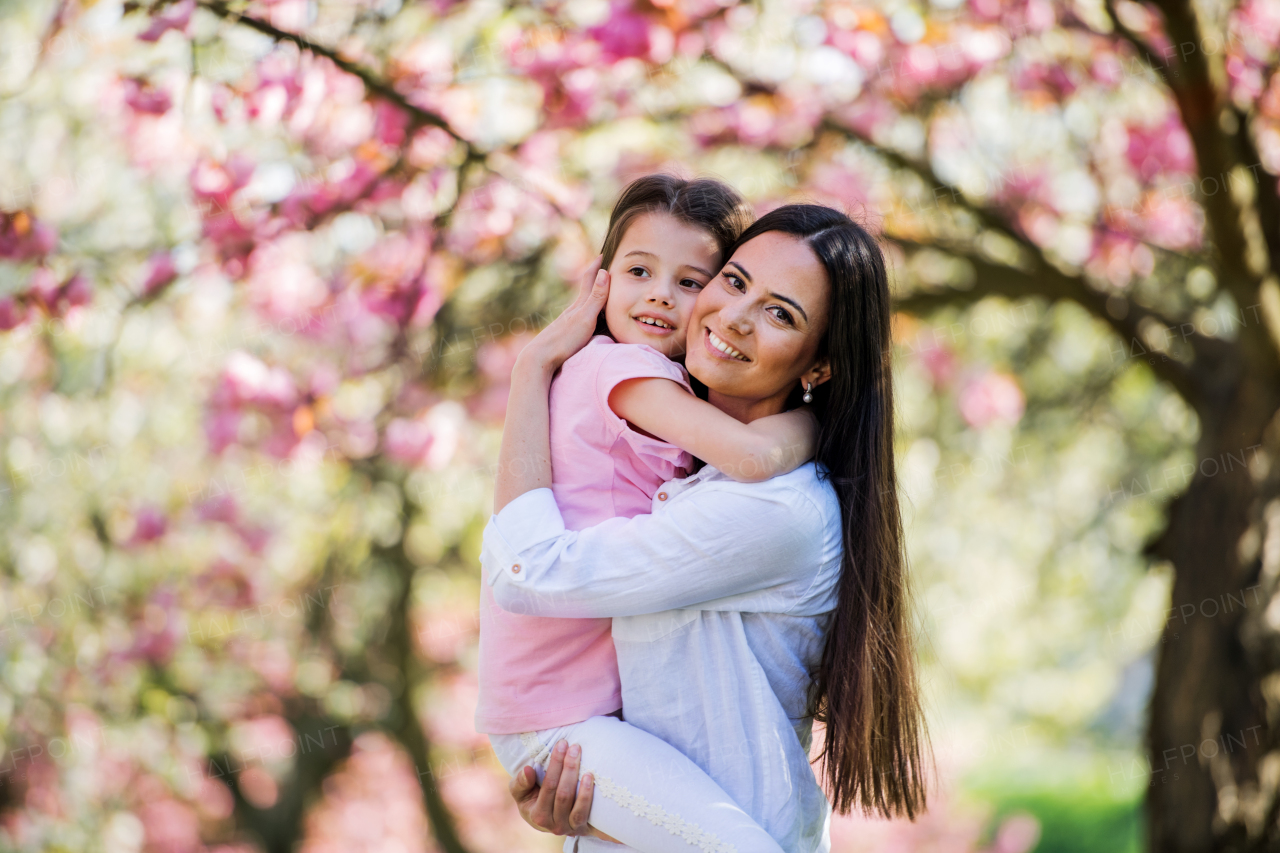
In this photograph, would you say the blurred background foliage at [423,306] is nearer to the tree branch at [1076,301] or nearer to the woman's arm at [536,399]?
the tree branch at [1076,301]

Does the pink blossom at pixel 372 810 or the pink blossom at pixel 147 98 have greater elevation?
the pink blossom at pixel 147 98

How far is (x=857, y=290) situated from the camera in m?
1.61

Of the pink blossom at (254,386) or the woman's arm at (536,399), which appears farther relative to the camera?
the pink blossom at (254,386)

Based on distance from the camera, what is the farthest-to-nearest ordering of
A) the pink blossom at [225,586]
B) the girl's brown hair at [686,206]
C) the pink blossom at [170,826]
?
the pink blossom at [170,826], the pink blossom at [225,586], the girl's brown hair at [686,206]

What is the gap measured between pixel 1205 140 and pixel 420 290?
2.22m

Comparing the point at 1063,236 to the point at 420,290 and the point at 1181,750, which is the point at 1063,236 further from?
the point at 420,290

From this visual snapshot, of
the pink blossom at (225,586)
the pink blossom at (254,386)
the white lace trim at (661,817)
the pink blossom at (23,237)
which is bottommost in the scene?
the pink blossom at (225,586)

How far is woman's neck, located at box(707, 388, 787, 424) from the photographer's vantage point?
1677 mm

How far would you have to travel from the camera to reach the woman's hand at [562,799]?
59.0 inches

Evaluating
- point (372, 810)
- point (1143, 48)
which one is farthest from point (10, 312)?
point (372, 810)

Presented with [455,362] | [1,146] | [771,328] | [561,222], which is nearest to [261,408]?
[455,362]

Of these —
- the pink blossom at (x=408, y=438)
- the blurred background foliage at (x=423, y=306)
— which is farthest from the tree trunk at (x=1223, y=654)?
the pink blossom at (x=408, y=438)

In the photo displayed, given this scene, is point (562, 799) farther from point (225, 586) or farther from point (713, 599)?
point (225, 586)

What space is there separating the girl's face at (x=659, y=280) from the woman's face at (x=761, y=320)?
9 centimetres
